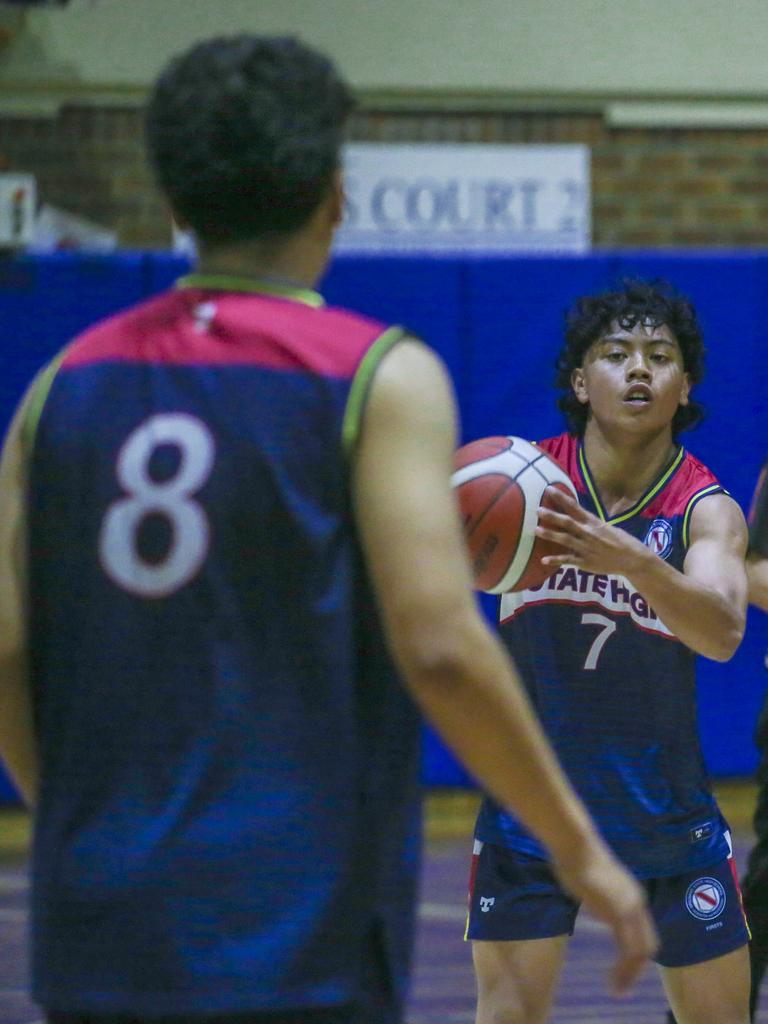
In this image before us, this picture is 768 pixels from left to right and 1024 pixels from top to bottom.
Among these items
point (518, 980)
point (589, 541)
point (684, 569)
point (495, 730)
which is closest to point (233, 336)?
point (495, 730)

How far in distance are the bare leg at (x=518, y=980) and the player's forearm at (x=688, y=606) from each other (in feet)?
2.18

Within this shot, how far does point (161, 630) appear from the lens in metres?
1.65

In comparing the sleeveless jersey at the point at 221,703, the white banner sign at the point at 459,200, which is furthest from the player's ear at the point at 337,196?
the white banner sign at the point at 459,200

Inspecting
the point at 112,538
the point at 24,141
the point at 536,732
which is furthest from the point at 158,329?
the point at 24,141

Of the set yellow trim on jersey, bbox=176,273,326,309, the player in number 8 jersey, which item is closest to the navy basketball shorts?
the player in number 8 jersey

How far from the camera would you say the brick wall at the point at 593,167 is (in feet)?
27.9

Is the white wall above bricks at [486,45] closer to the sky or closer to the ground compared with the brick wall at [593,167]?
closer to the sky

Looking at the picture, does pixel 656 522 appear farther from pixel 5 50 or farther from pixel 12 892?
pixel 5 50

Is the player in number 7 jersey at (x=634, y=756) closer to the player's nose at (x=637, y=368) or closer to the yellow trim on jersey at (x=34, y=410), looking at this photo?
the player's nose at (x=637, y=368)

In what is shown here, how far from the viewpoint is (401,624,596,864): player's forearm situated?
5.11ft

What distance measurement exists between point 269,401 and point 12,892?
519 cm

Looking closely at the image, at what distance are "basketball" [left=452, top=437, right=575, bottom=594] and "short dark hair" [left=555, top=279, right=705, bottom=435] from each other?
0.46 meters

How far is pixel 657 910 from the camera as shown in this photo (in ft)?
10.6

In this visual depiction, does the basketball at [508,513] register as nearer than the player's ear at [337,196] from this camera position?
No
